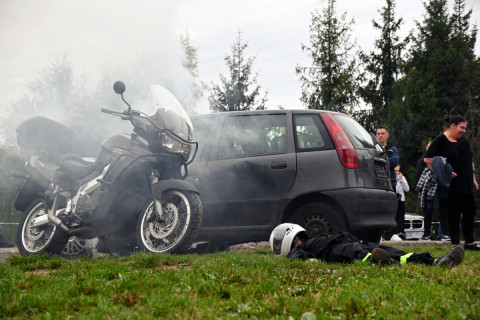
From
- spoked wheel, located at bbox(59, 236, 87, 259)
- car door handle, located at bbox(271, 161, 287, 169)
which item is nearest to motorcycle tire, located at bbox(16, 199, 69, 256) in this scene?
spoked wheel, located at bbox(59, 236, 87, 259)

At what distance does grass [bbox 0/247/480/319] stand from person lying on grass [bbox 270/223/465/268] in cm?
25

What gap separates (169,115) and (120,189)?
105 centimetres

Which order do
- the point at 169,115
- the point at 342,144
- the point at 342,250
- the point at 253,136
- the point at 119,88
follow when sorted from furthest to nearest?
the point at 253,136, the point at 342,144, the point at 169,115, the point at 119,88, the point at 342,250

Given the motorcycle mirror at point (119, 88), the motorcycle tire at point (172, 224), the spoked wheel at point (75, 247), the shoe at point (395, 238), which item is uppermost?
the motorcycle mirror at point (119, 88)

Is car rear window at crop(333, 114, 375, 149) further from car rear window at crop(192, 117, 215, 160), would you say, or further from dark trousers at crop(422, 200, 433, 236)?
dark trousers at crop(422, 200, 433, 236)

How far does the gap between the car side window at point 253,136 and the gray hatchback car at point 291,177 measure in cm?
1

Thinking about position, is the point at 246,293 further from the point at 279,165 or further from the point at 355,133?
the point at 355,133

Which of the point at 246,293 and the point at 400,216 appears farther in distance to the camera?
the point at 400,216

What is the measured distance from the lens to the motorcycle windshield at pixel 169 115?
7027 mm

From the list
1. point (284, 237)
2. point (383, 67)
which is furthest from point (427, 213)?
point (383, 67)

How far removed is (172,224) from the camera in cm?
664

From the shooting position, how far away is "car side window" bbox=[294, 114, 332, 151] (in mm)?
7314

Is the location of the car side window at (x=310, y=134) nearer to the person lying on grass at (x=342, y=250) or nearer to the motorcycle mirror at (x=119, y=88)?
the person lying on grass at (x=342, y=250)

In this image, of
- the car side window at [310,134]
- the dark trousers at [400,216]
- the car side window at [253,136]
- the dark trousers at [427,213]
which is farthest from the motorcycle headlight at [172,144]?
the dark trousers at [427,213]
